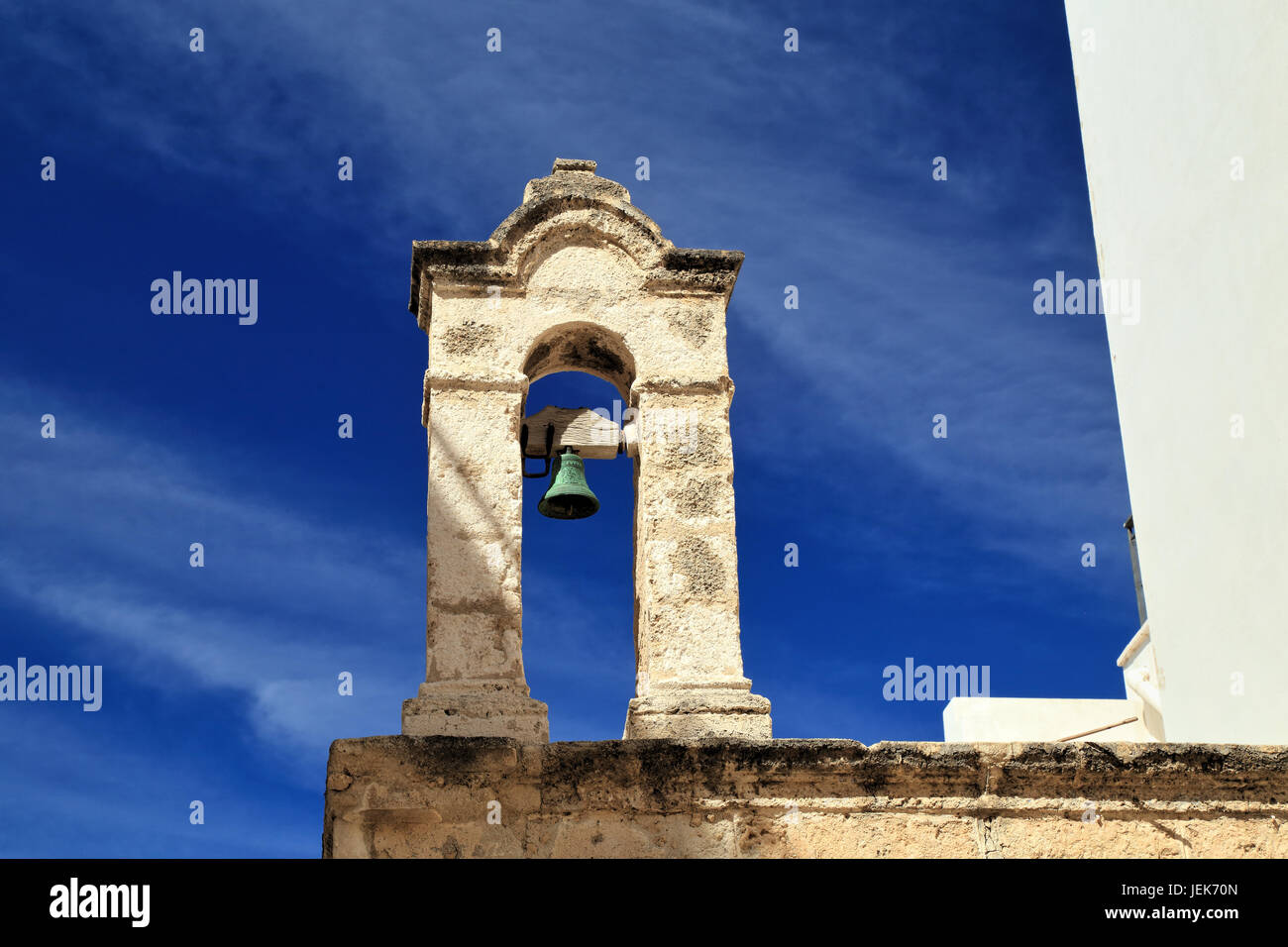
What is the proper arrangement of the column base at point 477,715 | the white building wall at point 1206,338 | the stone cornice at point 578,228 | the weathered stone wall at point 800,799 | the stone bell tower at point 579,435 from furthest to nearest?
the white building wall at point 1206,338
the stone cornice at point 578,228
the stone bell tower at point 579,435
the column base at point 477,715
the weathered stone wall at point 800,799

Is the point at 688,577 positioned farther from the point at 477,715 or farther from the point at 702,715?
the point at 477,715

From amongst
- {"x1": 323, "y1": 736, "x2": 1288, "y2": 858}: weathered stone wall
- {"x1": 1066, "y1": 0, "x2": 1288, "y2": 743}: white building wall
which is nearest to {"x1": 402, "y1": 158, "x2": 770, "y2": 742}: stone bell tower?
{"x1": 323, "y1": 736, "x2": 1288, "y2": 858}: weathered stone wall

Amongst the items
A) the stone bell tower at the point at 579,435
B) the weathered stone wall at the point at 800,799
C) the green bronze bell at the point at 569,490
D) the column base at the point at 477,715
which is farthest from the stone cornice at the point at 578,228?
the weathered stone wall at the point at 800,799

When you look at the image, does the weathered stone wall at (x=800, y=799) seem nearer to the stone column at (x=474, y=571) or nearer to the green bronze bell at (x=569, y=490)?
the stone column at (x=474, y=571)

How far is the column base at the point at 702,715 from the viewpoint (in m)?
4.70

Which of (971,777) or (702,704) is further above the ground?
(702,704)

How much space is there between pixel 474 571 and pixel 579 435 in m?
0.83

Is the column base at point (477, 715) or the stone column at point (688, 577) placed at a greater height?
the stone column at point (688, 577)

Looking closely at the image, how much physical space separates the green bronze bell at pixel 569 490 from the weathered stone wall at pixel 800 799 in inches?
59.9

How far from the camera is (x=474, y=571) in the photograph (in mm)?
4973
